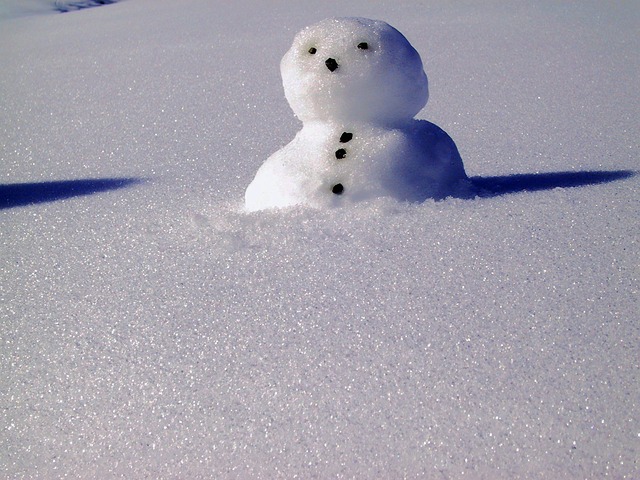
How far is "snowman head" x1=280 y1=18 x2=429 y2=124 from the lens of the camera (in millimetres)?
1826

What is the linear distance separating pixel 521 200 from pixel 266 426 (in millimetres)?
948

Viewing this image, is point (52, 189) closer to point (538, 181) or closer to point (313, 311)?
point (313, 311)

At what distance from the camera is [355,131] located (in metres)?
1.88

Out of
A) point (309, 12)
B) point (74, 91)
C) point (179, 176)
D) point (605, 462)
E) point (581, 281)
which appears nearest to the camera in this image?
point (605, 462)

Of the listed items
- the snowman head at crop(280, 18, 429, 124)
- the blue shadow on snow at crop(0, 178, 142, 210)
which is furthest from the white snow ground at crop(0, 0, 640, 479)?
the snowman head at crop(280, 18, 429, 124)

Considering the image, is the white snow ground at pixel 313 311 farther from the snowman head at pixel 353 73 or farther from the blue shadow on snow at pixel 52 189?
the snowman head at pixel 353 73

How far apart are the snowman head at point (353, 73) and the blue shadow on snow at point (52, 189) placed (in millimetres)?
663

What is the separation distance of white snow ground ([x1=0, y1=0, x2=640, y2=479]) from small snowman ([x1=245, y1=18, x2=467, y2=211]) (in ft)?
0.22

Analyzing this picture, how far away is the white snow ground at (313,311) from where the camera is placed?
43.9 inches

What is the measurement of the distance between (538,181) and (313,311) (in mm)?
882

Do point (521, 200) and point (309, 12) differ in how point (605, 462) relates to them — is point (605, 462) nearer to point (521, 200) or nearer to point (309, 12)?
point (521, 200)

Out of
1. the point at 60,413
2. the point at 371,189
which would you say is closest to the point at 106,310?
the point at 60,413

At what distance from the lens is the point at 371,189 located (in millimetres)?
1811

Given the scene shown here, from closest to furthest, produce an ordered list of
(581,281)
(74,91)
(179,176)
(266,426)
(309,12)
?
(266,426) → (581,281) → (179,176) → (74,91) → (309,12)
